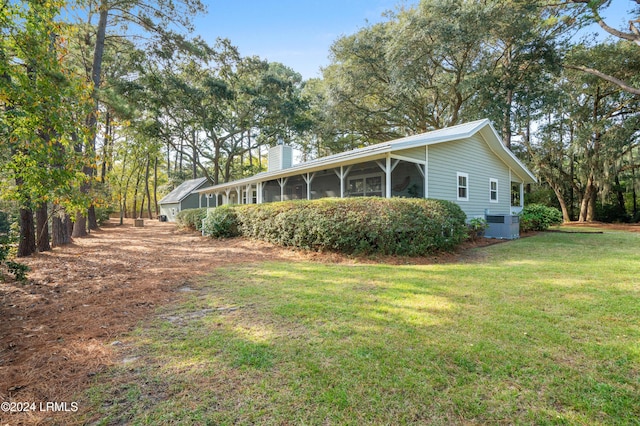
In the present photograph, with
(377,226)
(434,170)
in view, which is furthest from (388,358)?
(434,170)

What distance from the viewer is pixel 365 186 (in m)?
13.3

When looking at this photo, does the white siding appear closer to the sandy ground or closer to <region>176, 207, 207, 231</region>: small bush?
the sandy ground

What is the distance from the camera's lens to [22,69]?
4723 mm

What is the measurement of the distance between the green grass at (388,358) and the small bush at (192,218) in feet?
41.2

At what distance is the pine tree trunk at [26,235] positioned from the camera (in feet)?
26.9

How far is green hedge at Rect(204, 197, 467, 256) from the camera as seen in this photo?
7477 mm

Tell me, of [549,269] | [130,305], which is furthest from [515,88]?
[130,305]

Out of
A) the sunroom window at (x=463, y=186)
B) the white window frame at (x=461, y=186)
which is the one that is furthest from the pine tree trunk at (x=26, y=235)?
the sunroom window at (x=463, y=186)

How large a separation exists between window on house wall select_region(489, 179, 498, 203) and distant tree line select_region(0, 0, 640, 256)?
16.0 feet

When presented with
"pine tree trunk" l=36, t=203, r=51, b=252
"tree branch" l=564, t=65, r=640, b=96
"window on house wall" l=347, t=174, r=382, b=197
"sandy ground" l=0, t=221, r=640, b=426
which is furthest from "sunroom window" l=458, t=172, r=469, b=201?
"pine tree trunk" l=36, t=203, r=51, b=252

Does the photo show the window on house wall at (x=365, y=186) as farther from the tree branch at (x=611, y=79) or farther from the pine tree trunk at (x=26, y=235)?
the tree branch at (x=611, y=79)

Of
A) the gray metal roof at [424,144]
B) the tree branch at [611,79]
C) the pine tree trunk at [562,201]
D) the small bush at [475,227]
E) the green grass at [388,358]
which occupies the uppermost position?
the tree branch at [611,79]

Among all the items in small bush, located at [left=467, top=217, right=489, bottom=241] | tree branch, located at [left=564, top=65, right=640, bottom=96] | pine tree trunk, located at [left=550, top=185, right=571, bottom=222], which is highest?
tree branch, located at [left=564, top=65, right=640, bottom=96]

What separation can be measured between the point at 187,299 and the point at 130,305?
2.37 ft
